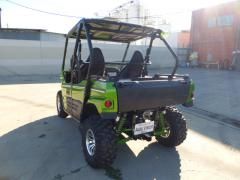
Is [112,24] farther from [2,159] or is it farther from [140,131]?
[2,159]

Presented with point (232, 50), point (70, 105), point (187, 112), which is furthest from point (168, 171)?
point (232, 50)

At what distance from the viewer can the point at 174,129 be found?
4.20m

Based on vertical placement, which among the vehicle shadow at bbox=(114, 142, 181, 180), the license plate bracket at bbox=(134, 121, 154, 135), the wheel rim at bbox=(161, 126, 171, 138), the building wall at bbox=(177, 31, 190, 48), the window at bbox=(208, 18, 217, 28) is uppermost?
the window at bbox=(208, 18, 217, 28)

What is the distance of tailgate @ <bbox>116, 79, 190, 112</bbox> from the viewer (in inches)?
125

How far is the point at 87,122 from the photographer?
3.68 meters

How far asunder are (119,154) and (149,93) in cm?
130

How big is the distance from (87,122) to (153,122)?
1046 millimetres

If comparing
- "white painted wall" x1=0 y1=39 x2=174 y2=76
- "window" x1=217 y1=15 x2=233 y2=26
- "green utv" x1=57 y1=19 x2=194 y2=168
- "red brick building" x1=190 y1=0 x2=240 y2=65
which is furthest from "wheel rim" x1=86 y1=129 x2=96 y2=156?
"window" x1=217 y1=15 x2=233 y2=26

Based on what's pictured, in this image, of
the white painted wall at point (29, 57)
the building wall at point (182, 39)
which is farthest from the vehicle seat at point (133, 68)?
the building wall at point (182, 39)

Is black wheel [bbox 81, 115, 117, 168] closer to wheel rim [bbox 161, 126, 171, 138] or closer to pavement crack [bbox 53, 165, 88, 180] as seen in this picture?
pavement crack [bbox 53, 165, 88, 180]

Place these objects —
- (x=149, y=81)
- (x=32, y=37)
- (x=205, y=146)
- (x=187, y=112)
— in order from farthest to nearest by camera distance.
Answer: (x=32, y=37) < (x=187, y=112) < (x=205, y=146) < (x=149, y=81)

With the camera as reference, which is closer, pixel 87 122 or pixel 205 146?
pixel 87 122

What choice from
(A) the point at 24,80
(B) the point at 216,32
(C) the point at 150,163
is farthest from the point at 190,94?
(B) the point at 216,32

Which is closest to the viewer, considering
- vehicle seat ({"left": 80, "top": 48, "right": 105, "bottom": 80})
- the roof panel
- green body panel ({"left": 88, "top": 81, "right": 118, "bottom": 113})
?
green body panel ({"left": 88, "top": 81, "right": 118, "bottom": 113})
